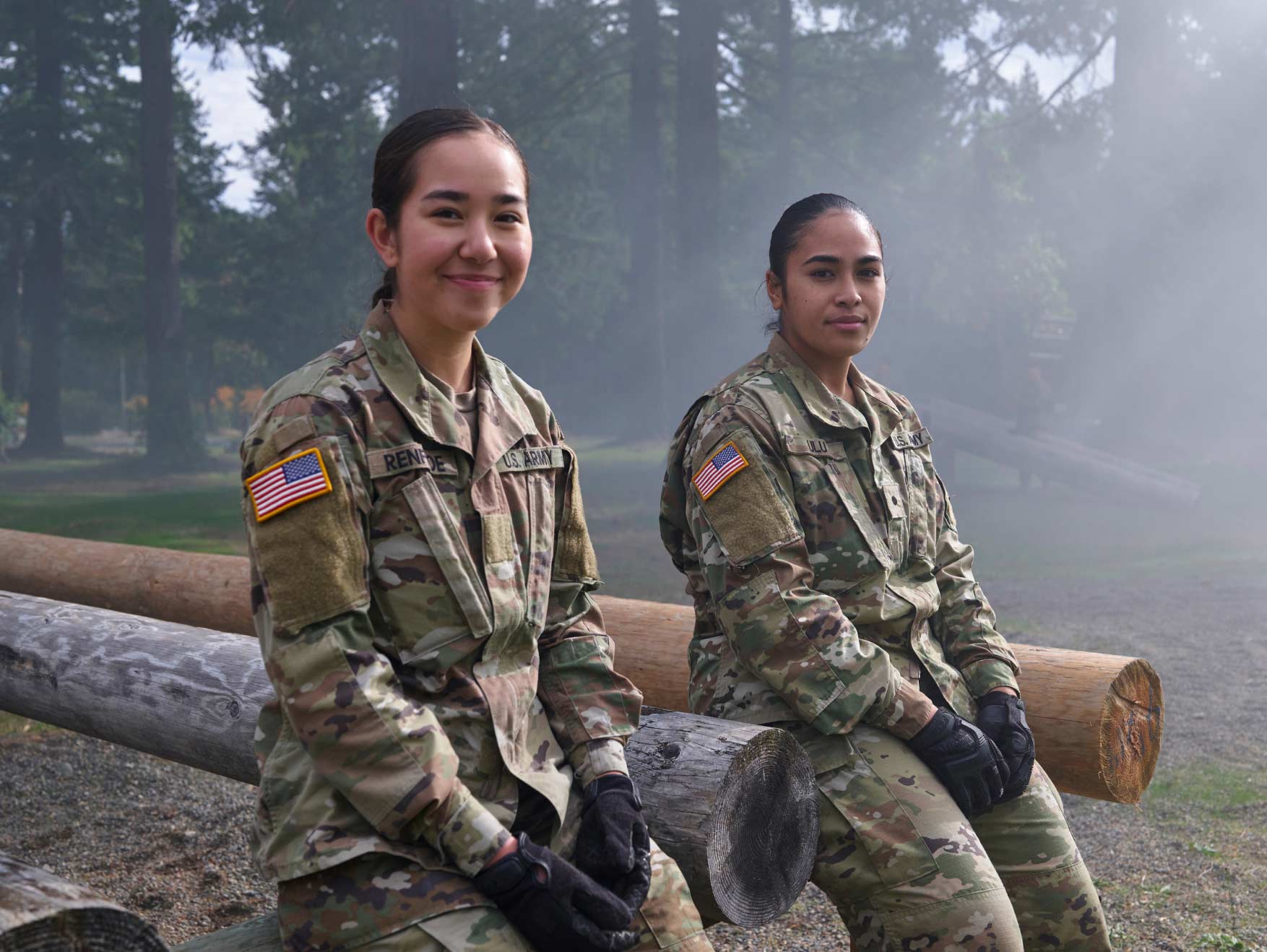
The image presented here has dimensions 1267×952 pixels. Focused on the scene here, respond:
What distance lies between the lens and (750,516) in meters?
2.69

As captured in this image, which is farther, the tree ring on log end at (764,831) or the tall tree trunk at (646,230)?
the tall tree trunk at (646,230)

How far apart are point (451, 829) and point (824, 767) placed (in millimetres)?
1029

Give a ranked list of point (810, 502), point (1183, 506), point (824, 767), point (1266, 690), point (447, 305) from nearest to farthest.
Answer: point (447, 305)
point (824, 767)
point (810, 502)
point (1266, 690)
point (1183, 506)

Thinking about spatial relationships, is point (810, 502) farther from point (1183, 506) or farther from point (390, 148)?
point (1183, 506)

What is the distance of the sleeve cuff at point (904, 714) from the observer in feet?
8.59

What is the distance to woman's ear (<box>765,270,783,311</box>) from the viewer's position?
3088mm

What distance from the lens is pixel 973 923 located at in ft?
7.84

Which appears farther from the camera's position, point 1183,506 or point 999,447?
point 999,447

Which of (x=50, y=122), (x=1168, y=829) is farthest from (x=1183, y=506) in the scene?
(x=50, y=122)

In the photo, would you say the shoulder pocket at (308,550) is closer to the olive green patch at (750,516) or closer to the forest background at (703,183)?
the olive green patch at (750,516)

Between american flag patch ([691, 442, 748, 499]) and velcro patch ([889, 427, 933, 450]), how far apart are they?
54 centimetres

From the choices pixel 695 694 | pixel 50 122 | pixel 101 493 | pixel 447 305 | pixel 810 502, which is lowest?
pixel 101 493

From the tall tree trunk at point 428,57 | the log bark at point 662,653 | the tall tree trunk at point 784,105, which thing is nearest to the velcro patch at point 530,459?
the log bark at point 662,653

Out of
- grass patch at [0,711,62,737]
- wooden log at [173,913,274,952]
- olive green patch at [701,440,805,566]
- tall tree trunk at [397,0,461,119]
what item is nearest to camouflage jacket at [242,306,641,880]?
wooden log at [173,913,274,952]
